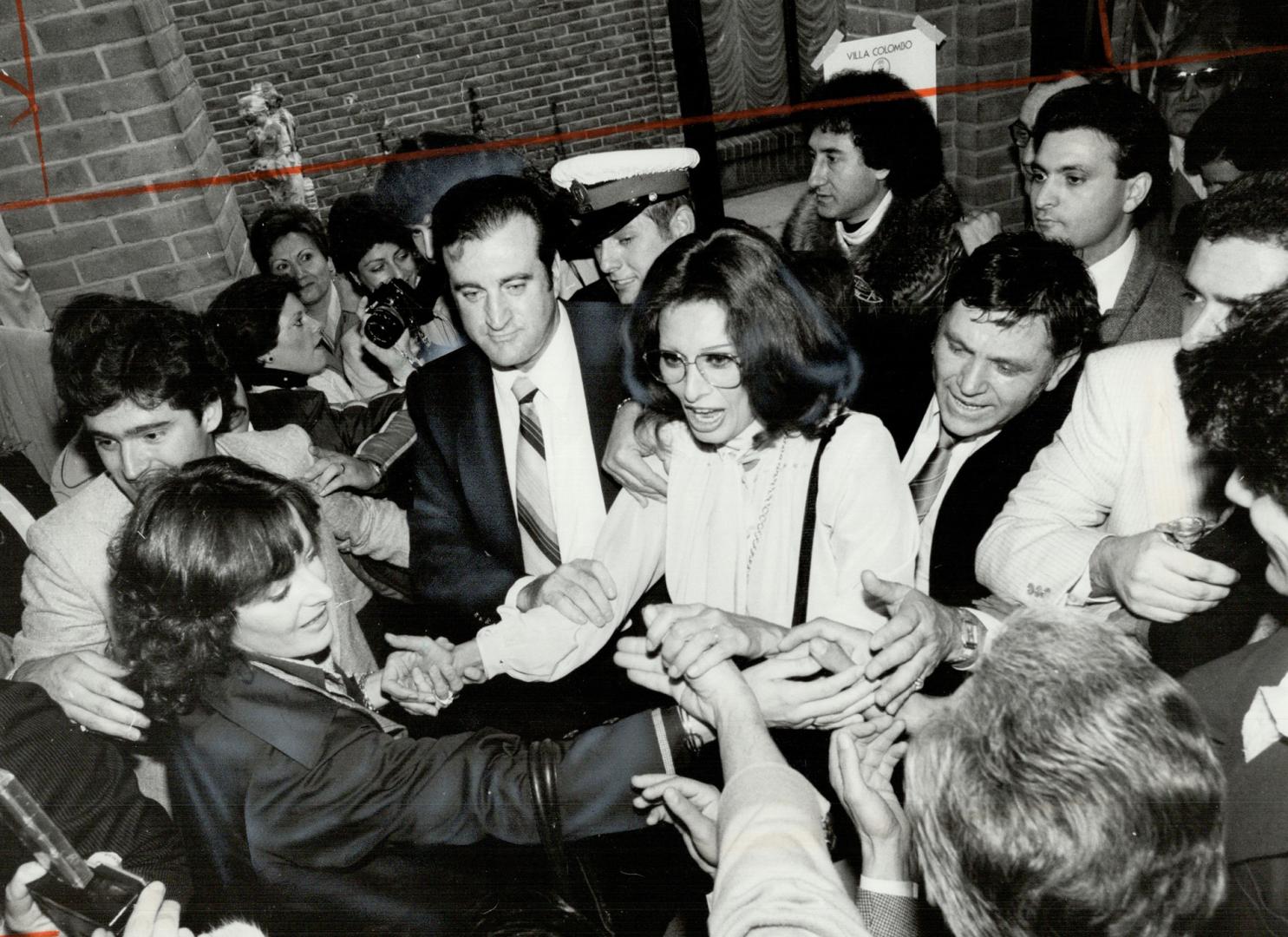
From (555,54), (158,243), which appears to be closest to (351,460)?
(158,243)

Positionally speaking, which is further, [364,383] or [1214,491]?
[364,383]

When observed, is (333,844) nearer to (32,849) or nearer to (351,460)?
(32,849)

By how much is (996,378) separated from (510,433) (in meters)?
1.44

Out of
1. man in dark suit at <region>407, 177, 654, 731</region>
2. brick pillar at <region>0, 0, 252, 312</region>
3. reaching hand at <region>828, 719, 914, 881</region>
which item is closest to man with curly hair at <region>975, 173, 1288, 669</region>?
reaching hand at <region>828, 719, 914, 881</region>

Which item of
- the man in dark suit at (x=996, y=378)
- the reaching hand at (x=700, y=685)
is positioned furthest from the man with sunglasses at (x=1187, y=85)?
the reaching hand at (x=700, y=685)

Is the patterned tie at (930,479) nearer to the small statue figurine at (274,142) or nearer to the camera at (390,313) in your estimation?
the camera at (390,313)

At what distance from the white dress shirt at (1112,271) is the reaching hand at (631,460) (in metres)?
1.75

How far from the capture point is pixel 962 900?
103 centimetres

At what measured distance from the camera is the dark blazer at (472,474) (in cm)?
239

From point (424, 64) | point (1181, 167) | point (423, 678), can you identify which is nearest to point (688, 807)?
point (423, 678)

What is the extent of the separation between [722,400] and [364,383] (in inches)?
91.1

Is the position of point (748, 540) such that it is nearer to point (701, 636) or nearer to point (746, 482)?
point (746, 482)

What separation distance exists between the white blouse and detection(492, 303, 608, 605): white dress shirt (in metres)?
0.15

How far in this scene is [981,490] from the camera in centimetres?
211
